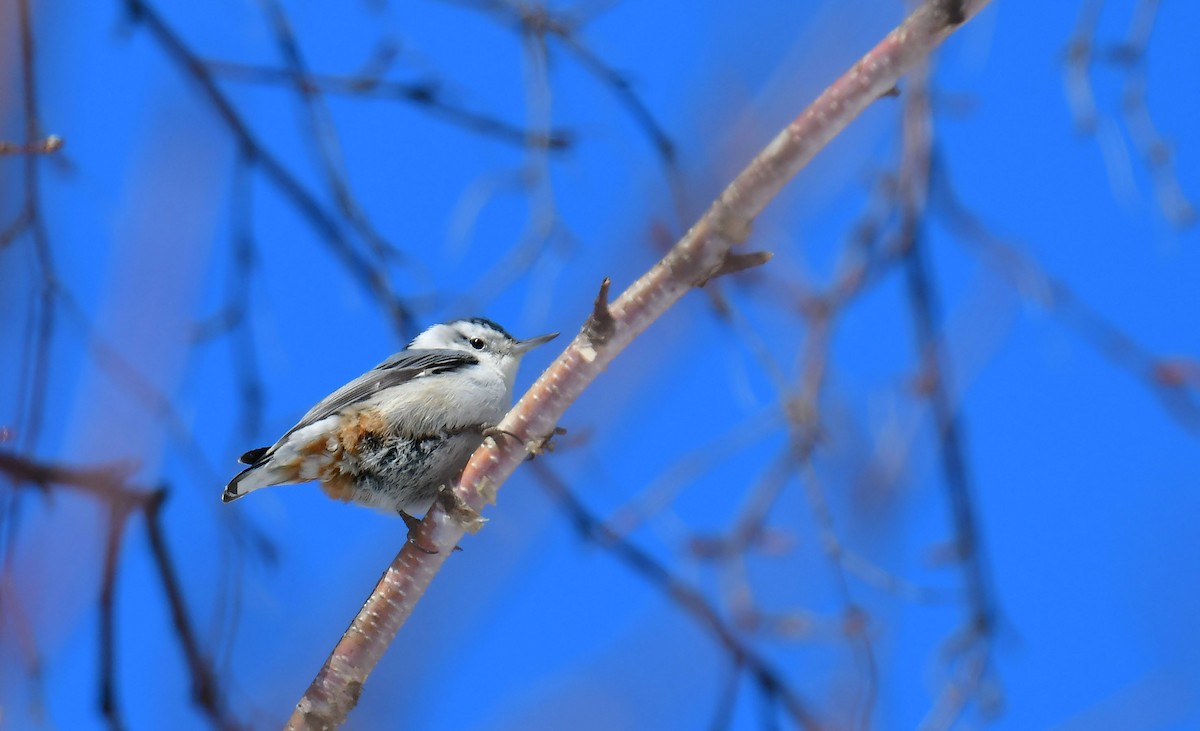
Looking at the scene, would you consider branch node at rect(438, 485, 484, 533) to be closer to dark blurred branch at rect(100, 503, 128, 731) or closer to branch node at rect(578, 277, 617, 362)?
branch node at rect(578, 277, 617, 362)

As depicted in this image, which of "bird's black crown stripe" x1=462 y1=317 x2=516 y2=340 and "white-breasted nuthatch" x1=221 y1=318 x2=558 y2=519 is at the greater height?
"bird's black crown stripe" x1=462 y1=317 x2=516 y2=340

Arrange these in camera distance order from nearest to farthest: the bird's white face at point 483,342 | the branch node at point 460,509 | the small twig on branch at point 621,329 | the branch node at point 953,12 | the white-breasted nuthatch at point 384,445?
1. the branch node at point 953,12
2. the small twig on branch at point 621,329
3. the branch node at point 460,509
4. the white-breasted nuthatch at point 384,445
5. the bird's white face at point 483,342

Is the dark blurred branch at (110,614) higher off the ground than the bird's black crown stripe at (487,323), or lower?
lower

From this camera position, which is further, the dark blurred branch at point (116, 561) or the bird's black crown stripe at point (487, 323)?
the bird's black crown stripe at point (487, 323)

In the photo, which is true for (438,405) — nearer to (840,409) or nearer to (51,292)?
(51,292)

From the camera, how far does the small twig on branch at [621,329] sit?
1646mm

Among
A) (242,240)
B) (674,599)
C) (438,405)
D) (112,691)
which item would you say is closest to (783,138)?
(674,599)

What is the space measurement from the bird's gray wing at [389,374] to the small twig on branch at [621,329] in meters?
Result: 0.89

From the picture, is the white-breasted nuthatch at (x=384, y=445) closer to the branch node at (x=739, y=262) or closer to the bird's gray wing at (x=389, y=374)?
the bird's gray wing at (x=389, y=374)

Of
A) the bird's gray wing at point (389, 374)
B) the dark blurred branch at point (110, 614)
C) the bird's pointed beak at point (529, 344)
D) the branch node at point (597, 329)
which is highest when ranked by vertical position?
the bird's pointed beak at point (529, 344)

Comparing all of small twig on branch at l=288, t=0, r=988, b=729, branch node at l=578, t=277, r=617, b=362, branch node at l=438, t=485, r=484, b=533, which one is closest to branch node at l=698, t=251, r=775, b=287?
small twig on branch at l=288, t=0, r=988, b=729

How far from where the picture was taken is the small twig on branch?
5.40 ft

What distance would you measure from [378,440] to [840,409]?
1.28 meters

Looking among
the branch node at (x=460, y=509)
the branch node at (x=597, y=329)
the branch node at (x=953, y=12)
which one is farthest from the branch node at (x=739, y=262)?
the branch node at (x=460, y=509)
